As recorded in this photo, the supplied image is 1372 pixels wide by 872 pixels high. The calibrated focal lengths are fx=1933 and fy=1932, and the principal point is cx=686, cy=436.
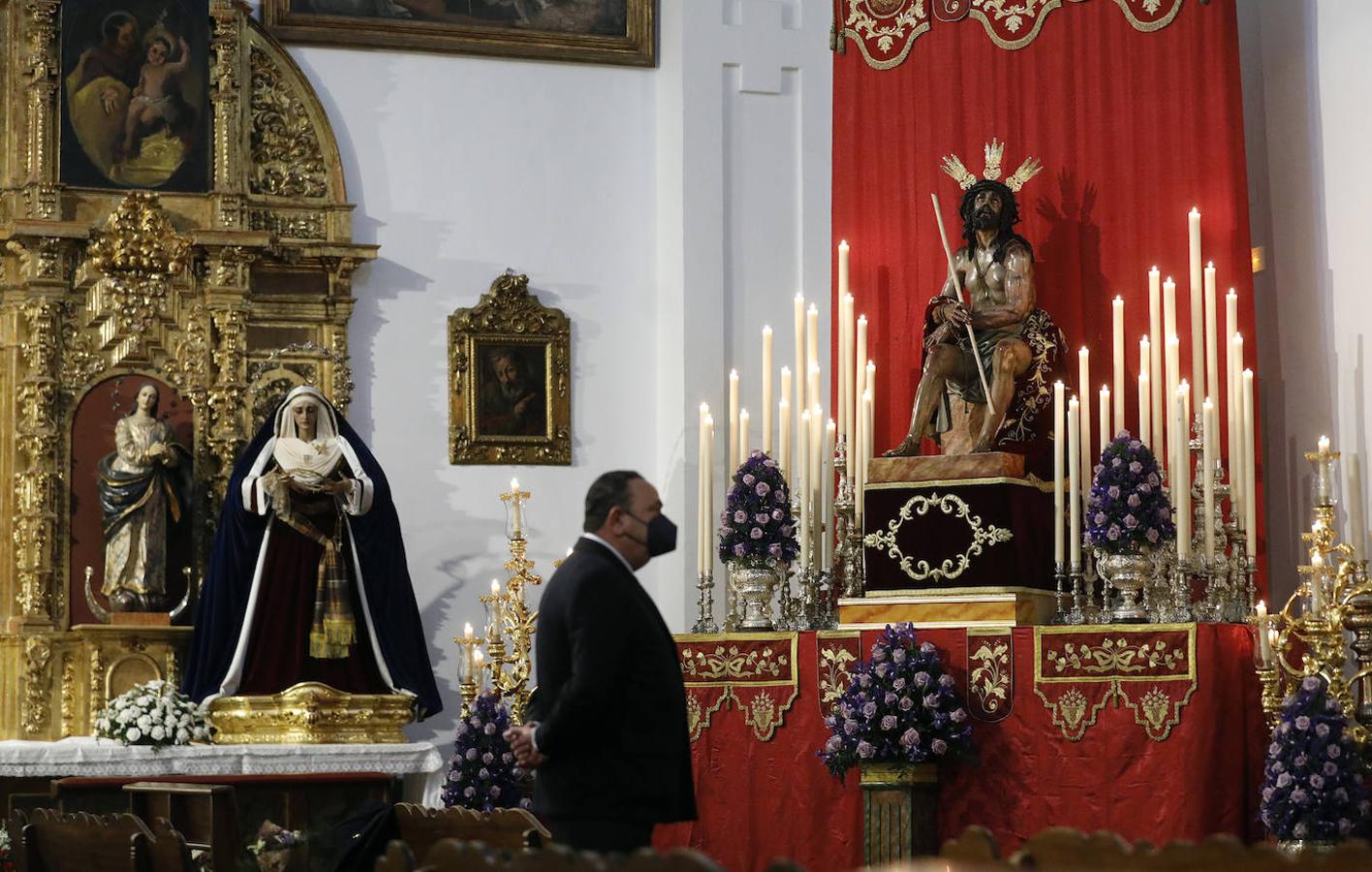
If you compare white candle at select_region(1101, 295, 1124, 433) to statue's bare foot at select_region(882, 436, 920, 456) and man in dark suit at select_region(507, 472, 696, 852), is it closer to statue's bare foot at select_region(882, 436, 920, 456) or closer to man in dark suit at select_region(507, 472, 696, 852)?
statue's bare foot at select_region(882, 436, 920, 456)

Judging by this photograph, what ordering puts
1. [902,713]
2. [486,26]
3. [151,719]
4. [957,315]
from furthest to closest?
[486,26]
[151,719]
[957,315]
[902,713]

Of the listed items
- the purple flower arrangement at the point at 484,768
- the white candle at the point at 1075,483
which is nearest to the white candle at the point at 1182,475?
the white candle at the point at 1075,483

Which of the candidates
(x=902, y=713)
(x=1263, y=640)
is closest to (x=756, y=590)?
(x=902, y=713)

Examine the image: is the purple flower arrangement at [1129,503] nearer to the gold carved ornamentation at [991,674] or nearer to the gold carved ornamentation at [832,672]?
the gold carved ornamentation at [991,674]

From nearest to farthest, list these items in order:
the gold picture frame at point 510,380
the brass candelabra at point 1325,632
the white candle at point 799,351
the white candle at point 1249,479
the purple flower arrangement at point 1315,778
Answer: the purple flower arrangement at point 1315,778
the brass candelabra at point 1325,632
the white candle at point 1249,479
the white candle at point 799,351
the gold picture frame at point 510,380

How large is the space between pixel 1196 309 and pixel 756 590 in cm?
264

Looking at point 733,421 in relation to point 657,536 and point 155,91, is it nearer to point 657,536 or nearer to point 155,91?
point 155,91

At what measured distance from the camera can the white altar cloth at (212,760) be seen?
1022 centimetres

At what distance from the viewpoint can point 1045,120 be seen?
10.8 meters

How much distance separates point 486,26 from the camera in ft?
40.5

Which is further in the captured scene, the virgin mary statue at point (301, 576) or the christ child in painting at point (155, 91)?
the christ child in painting at point (155, 91)

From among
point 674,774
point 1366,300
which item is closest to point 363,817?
point 674,774

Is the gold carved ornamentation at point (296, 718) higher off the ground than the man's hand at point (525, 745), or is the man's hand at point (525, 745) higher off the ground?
the man's hand at point (525, 745)

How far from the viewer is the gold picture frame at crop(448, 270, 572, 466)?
12.1 m
